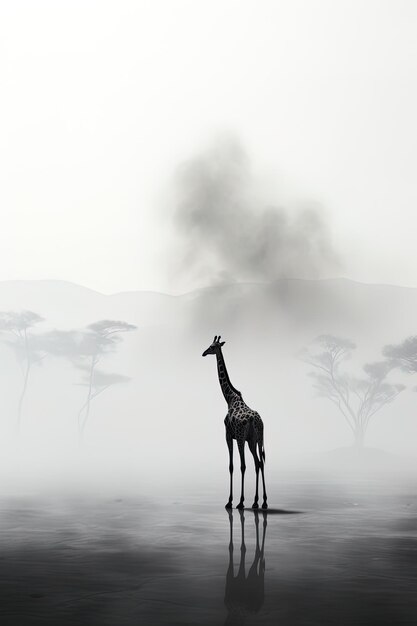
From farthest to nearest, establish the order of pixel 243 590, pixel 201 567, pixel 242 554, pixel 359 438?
1. pixel 359 438
2. pixel 242 554
3. pixel 201 567
4. pixel 243 590

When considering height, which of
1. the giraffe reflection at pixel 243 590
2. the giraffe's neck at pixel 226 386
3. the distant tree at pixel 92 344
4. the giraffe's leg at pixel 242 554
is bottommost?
the giraffe reflection at pixel 243 590

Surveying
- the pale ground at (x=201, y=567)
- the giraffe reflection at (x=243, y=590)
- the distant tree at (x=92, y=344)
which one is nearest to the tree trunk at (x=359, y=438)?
the distant tree at (x=92, y=344)

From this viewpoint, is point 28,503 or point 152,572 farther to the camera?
point 28,503

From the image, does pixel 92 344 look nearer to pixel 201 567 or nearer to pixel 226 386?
pixel 226 386

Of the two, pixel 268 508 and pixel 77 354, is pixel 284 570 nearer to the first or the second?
pixel 268 508

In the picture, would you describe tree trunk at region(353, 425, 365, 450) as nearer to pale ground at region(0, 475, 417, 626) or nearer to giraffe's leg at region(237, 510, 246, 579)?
pale ground at region(0, 475, 417, 626)

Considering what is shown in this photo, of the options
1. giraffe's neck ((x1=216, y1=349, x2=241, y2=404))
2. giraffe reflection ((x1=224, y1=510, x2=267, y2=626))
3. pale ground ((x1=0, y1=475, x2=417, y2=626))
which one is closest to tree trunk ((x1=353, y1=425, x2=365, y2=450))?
giraffe's neck ((x1=216, y1=349, x2=241, y2=404))

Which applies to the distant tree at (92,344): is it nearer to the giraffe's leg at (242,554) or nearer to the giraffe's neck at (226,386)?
the giraffe's neck at (226,386)

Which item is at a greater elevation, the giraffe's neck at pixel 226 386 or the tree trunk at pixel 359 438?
the tree trunk at pixel 359 438

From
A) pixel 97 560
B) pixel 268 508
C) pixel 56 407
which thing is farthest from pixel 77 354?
pixel 97 560

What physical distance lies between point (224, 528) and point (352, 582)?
573 cm

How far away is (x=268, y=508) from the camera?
20.2 metres

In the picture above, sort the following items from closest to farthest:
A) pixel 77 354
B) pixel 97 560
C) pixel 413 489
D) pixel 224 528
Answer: pixel 97 560
pixel 224 528
pixel 413 489
pixel 77 354

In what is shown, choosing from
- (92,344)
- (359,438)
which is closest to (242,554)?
(359,438)
